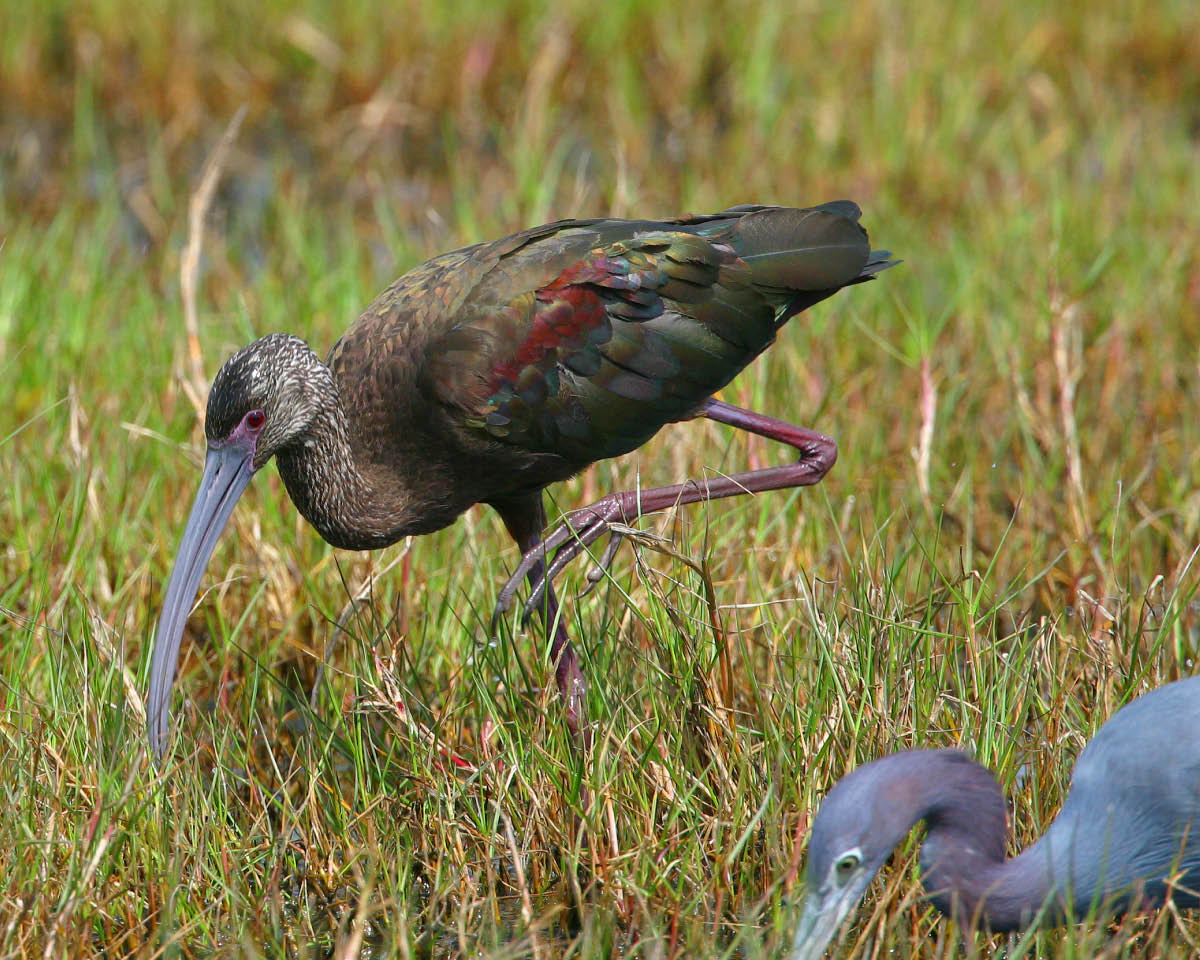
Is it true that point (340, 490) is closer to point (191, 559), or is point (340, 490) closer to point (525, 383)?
point (191, 559)

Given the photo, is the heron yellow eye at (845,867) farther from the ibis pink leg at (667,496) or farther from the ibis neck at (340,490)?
the ibis neck at (340,490)

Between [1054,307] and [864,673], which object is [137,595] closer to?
[864,673]

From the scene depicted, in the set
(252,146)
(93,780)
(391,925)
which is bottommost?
(391,925)

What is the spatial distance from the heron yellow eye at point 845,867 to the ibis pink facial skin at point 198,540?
4.37 ft

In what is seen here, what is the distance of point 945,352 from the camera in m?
5.11

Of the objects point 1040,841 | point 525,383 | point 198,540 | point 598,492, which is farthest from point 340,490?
point 1040,841

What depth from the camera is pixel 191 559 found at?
328 cm

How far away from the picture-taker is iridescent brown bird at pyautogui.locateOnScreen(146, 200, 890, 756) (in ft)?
11.0

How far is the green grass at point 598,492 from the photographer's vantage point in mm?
2939

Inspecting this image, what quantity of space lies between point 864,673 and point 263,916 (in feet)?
3.68

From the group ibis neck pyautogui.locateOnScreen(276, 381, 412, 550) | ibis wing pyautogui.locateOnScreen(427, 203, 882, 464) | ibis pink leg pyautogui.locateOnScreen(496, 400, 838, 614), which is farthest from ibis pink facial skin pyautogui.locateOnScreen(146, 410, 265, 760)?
ibis pink leg pyautogui.locateOnScreen(496, 400, 838, 614)

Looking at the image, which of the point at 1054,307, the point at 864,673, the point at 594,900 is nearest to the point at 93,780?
the point at 594,900

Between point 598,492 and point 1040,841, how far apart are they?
199cm

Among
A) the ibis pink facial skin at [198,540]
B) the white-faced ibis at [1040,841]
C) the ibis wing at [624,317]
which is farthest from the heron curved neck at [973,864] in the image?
the ibis pink facial skin at [198,540]
